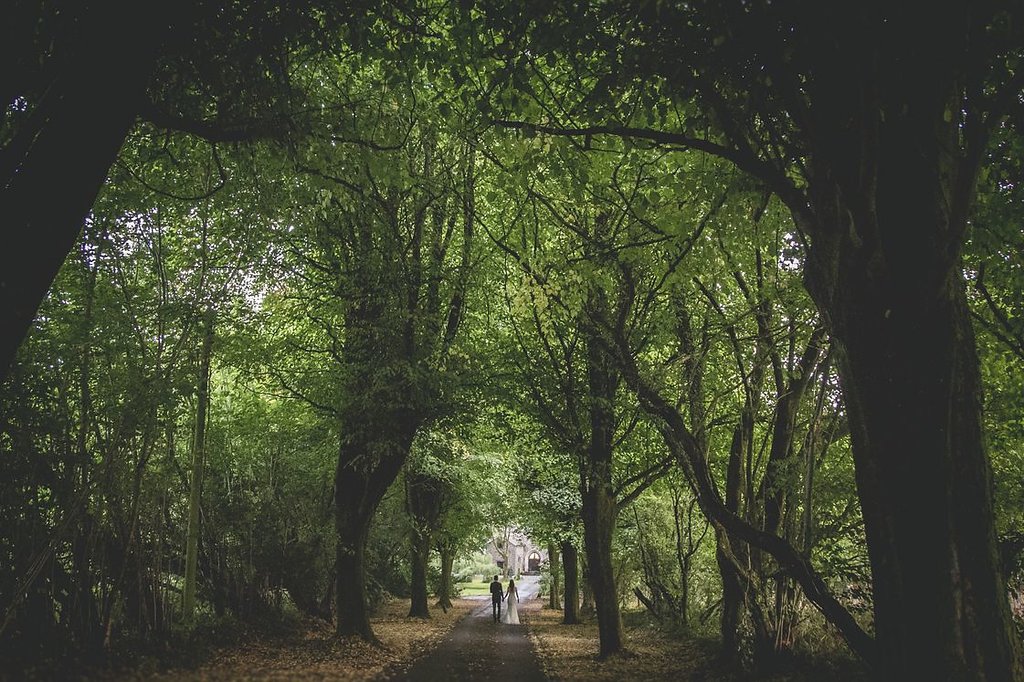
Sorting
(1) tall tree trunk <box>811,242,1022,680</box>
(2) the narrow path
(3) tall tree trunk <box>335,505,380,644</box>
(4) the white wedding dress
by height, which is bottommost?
(4) the white wedding dress

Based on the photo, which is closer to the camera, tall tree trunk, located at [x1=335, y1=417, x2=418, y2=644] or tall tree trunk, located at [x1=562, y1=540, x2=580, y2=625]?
tall tree trunk, located at [x1=335, y1=417, x2=418, y2=644]

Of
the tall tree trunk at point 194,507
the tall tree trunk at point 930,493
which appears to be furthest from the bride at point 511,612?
the tall tree trunk at point 930,493

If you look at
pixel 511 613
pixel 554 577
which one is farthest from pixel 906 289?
pixel 554 577

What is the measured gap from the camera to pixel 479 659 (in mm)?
13719

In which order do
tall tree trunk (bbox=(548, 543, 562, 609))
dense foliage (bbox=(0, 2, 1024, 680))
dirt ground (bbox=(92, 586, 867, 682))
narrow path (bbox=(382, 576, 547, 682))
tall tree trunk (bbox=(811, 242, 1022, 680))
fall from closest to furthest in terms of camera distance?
tall tree trunk (bbox=(811, 242, 1022, 680)) → dense foliage (bbox=(0, 2, 1024, 680)) → dirt ground (bbox=(92, 586, 867, 682)) → narrow path (bbox=(382, 576, 547, 682)) → tall tree trunk (bbox=(548, 543, 562, 609))

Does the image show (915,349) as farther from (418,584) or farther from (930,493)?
(418,584)

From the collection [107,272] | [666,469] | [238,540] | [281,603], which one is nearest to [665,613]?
[666,469]

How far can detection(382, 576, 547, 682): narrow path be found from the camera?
1127cm

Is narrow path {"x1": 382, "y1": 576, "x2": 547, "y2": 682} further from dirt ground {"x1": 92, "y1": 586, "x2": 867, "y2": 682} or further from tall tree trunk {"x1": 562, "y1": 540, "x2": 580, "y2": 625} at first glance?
tall tree trunk {"x1": 562, "y1": 540, "x2": 580, "y2": 625}

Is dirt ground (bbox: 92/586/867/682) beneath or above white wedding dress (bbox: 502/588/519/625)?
above

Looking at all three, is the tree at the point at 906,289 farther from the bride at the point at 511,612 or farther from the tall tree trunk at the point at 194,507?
the bride at the point at 511,612

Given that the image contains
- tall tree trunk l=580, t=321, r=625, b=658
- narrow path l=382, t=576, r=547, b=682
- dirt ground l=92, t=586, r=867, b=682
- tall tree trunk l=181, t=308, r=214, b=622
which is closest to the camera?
dirt ground l=92, t=586, r=867, b=682

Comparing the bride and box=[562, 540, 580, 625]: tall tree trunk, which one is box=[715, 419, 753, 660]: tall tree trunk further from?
the bride

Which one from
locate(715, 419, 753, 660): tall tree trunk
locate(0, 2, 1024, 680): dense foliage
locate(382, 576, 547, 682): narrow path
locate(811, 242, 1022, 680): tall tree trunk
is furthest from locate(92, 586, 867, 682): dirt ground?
locate(811, 242, 1022, 680): tall tree trunk
